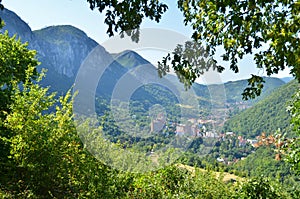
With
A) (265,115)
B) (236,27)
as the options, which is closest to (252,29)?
(236,27)

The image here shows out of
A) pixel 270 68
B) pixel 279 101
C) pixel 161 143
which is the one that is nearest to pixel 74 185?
pixel 161 143

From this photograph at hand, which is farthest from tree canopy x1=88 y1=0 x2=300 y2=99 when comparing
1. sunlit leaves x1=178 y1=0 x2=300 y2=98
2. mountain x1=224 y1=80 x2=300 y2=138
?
mountain x1=224 y1=80 x2=300 y2=138

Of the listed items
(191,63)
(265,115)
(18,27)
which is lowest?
(191,63)

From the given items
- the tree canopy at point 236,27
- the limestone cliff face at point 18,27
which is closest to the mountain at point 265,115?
the tree canopy at point 236,27

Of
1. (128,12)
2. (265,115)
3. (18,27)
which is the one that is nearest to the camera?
(128,12)

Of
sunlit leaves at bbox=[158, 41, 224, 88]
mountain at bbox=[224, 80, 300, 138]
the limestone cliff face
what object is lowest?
sunlit leaves at bbox=[158, 41, 224, 88]

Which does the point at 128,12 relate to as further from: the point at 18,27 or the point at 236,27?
the point at 18,27

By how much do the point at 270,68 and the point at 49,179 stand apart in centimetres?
442

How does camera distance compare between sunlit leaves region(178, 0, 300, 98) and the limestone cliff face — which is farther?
the limestone cliff face

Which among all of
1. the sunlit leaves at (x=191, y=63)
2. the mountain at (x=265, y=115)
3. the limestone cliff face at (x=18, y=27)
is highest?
the limestone cliff face at (x=18, y=27)

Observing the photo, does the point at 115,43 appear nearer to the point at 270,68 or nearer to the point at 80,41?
the point at 270,68

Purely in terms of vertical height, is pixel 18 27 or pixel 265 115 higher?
pixel 18 27

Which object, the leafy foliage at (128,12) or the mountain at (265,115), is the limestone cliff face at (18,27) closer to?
the mountain at (265,115)

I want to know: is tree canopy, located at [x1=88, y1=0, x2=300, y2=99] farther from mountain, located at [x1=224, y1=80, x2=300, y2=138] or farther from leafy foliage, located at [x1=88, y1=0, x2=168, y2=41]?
mountain, located at [x1=224, y1=80, x2=300, y2=138]
